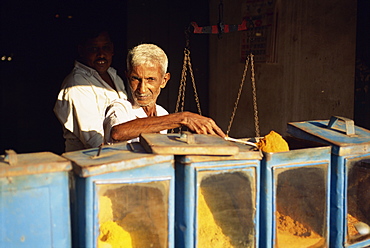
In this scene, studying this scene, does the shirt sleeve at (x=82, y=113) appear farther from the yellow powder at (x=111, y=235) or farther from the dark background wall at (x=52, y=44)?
the dark background wall at (x=52, y=44)

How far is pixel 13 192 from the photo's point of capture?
55.7 inches

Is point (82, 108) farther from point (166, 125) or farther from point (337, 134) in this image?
point (337, 134)

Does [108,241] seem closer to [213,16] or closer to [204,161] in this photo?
[204,161]

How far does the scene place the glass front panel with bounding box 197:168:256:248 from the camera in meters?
1.65

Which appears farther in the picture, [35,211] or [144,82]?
[144,82]

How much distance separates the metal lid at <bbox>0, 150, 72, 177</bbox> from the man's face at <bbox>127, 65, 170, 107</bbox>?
0.97 m

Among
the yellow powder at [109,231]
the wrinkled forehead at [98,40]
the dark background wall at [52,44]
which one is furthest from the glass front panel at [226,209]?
the dark background wall at [52,44]

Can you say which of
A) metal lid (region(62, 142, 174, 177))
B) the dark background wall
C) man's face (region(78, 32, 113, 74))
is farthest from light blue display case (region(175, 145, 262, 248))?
the dark background wall

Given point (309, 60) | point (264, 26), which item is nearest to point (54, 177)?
point (309, 60)

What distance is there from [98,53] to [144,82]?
113 centimetres

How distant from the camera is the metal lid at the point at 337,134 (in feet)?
6.27

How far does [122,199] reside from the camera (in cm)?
152

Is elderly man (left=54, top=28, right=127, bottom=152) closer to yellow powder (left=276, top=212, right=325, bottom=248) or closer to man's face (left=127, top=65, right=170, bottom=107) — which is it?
man's face (left=127, top=65, right=170, bottom=107)

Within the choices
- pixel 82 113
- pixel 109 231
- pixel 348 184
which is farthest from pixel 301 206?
pixel 82 113
